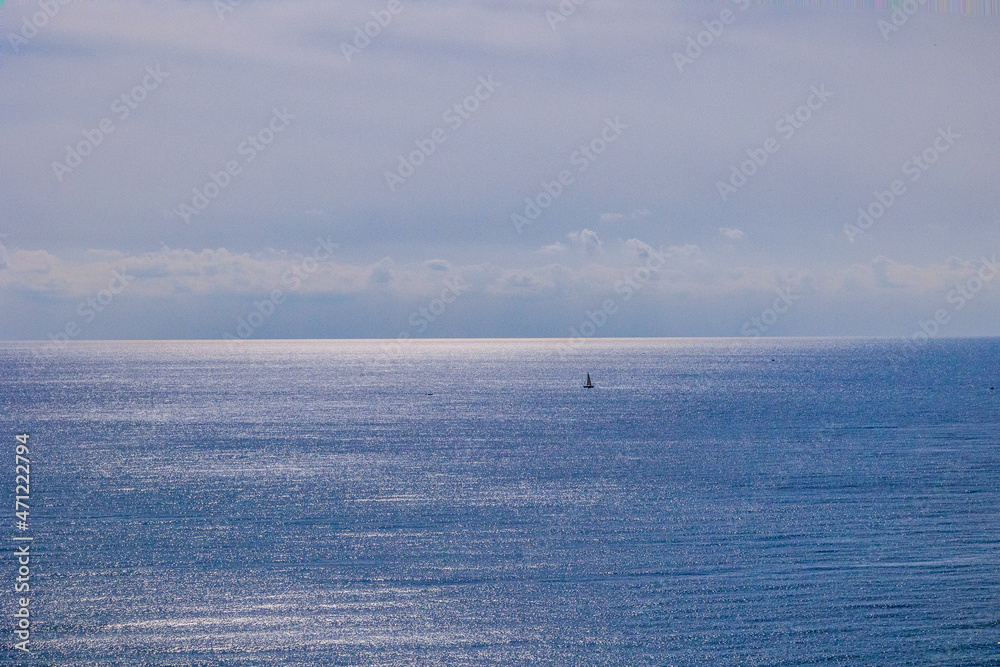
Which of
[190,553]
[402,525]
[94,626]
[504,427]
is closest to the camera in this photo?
[94,626]

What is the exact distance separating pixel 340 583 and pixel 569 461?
50.7 meters

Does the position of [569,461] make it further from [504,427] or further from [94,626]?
[94,626]

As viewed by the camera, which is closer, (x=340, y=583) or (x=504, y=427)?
(x=340, y=583)

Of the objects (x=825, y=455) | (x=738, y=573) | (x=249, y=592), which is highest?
(x=249, y=592)

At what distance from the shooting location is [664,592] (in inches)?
1970

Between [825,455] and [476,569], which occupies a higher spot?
[476,569]

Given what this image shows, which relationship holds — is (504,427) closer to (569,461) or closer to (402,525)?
(569,461)

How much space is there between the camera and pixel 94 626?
44.4 meters

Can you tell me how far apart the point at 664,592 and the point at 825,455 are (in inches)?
2330

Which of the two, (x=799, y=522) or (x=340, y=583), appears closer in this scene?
(x=340, y=583)

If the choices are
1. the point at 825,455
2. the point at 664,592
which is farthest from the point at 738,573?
the point at 825,455

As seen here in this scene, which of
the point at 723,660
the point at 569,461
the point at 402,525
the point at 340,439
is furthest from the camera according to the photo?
the point at 340,439

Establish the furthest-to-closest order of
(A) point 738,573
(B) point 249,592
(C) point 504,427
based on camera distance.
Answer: (C) point 504,427, (A) point 738,573, (B) point 249,592

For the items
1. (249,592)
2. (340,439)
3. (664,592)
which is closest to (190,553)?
(249,592)
